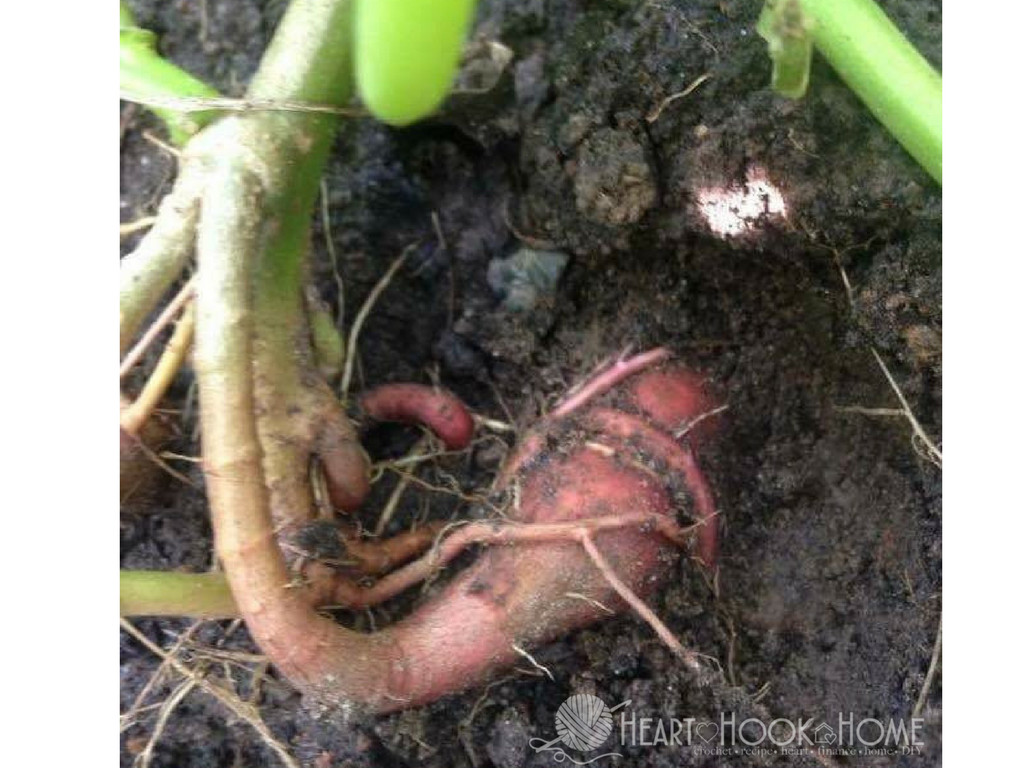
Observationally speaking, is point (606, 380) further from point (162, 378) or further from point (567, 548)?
point (162, 378)

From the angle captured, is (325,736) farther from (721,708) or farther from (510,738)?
(721,708)

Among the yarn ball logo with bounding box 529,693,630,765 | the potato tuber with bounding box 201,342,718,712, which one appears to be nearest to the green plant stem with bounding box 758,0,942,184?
the potato tuber with bounding box 201,342,718,712

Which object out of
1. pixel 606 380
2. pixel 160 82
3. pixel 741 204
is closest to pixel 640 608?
pixel 606 380

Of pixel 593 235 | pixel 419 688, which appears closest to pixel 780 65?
pixel 593 235

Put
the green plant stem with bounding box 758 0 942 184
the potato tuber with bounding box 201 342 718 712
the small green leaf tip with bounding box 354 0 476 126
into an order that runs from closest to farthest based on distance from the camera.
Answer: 1. the small green leaf tip with bounding box 354 0 476 126
2. the green plant stem with bounding box 758 0 942 184
3. the potato tuber with bounding box 201 342 718 712

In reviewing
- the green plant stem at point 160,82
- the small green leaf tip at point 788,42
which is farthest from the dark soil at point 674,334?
the green plant stem at point 160,82

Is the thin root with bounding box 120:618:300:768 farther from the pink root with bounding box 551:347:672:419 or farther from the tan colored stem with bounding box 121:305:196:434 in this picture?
the pink root with bounding box 551:347:672:419
